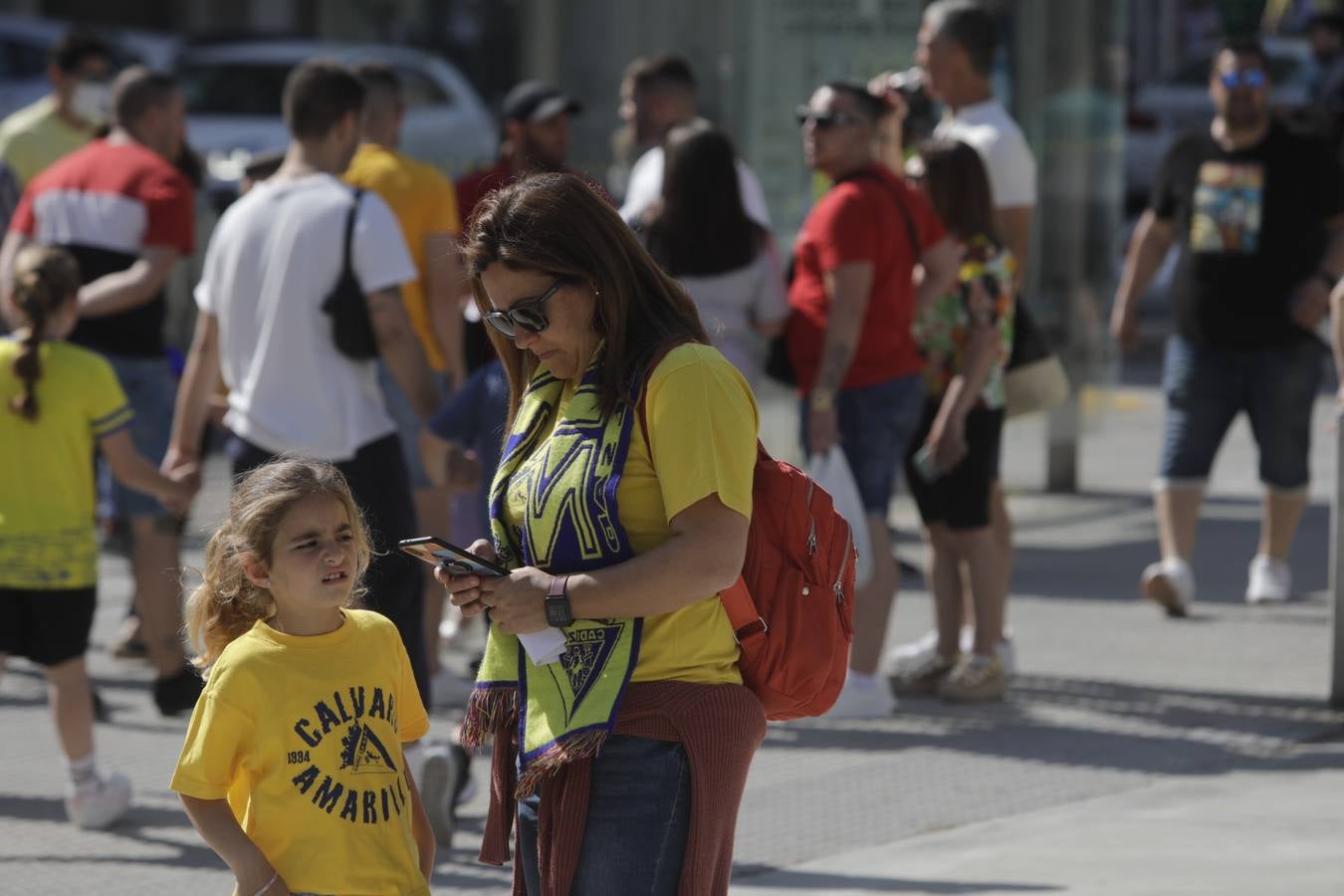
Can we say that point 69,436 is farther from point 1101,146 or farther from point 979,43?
point 1101,146

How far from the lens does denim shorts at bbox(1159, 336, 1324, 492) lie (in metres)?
8.29

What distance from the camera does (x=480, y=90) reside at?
2936cm

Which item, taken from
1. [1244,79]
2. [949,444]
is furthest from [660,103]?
[1244,79]

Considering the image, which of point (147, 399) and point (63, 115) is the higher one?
point (63, 115)

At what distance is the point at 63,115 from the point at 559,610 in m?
6.53

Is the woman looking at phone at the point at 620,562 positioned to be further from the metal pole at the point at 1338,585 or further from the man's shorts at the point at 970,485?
the metal pole at the point at 1338,585

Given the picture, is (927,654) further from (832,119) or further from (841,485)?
(832,119)

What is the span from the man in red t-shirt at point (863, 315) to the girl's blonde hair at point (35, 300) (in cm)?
217

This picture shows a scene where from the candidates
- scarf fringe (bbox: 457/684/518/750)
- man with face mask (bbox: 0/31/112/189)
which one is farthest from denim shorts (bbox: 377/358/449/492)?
scarf fringe (bbox: 457/684/518/750)

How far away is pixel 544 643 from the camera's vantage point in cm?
319

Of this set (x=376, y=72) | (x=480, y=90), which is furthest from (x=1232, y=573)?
(x=480, y=90)

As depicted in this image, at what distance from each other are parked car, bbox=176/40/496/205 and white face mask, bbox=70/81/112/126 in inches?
281

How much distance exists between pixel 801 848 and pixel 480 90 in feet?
81.3

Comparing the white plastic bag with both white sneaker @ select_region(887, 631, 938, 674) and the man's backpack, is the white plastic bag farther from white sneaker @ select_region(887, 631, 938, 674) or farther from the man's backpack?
the man's backpack
